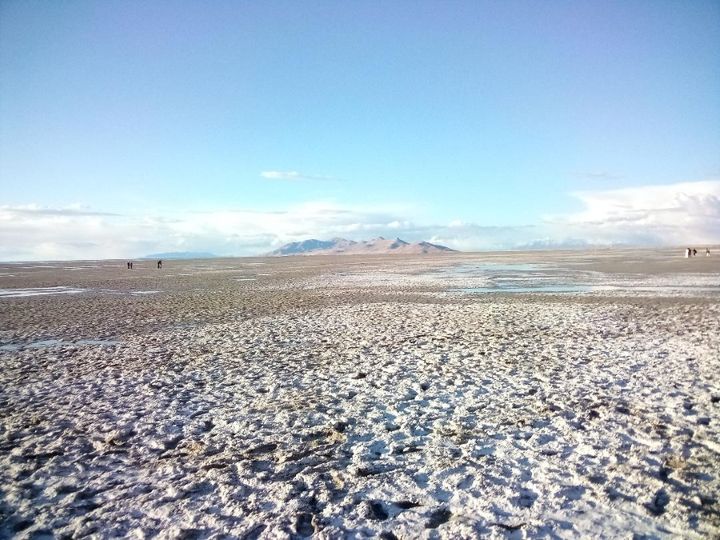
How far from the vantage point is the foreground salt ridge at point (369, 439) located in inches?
209

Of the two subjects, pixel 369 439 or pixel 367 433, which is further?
pixel 367 433

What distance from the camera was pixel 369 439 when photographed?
743cm

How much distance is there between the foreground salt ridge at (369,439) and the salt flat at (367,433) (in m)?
0.03

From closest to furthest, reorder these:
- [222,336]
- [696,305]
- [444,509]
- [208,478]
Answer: [444,509]
[208,478]
[222,336]
[696,305]

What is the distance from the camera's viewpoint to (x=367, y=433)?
25.2ft

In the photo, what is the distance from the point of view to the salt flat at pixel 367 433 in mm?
5301

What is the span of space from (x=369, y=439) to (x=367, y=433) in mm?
248

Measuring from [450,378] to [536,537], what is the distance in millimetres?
5775

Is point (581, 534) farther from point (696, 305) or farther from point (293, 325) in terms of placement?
point (696, 305)

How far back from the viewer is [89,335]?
17.2m

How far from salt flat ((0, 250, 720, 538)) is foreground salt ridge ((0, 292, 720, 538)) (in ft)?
0.11

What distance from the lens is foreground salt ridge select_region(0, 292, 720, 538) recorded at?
531 cm

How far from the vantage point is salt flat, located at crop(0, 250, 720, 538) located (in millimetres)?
5301

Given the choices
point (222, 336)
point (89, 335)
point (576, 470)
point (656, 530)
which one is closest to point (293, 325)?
point (222, 336)
